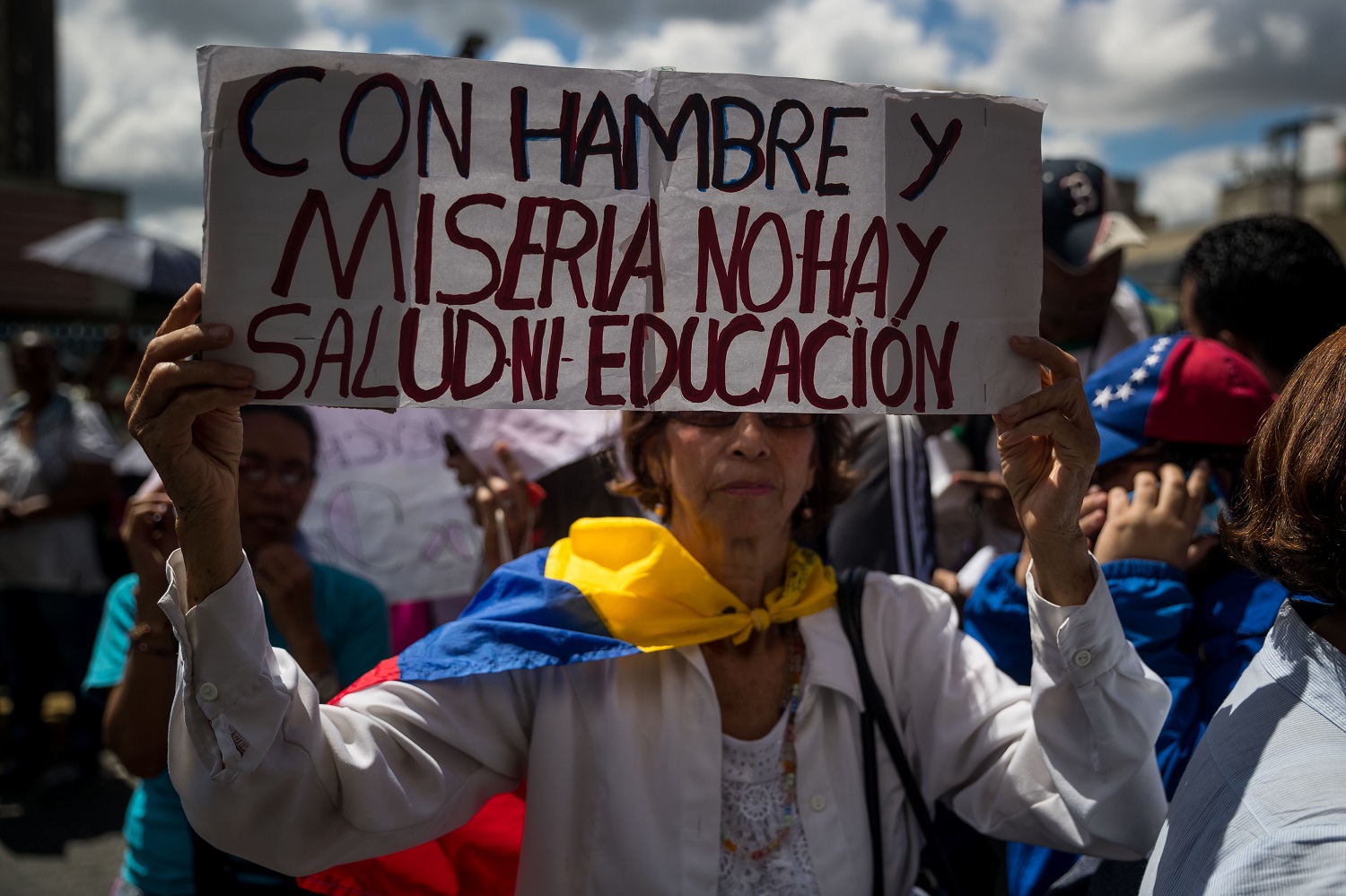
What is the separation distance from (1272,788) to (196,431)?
4.86 feet

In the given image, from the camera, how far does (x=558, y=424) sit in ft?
11.5

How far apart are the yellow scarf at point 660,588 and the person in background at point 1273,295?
1388 mm

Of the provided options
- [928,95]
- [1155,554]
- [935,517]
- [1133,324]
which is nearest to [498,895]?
[1155,554]

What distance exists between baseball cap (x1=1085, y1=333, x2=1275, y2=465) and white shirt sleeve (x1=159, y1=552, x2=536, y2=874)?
4.47ft

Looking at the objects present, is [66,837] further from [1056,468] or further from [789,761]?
[1056,468]

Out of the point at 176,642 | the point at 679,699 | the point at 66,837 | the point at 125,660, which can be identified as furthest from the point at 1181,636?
the point at 66,837

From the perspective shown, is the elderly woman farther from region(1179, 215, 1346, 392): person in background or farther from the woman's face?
region(1179, 215, 1346, 392): person in background

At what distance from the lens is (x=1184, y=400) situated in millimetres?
2174

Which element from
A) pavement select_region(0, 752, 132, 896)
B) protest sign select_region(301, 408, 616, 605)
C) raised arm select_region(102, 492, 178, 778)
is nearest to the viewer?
raised arm select_region(102, 492, 178, 778)

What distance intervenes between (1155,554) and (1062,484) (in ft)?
1.72

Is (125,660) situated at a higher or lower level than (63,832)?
higher

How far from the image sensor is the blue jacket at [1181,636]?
194cm

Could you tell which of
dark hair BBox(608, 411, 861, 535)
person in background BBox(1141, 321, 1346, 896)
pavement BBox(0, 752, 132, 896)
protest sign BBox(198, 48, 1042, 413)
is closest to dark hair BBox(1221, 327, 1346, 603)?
person in background BBox(1141, 321, 1346, 896)

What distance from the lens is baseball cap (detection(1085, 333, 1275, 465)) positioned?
217cm
